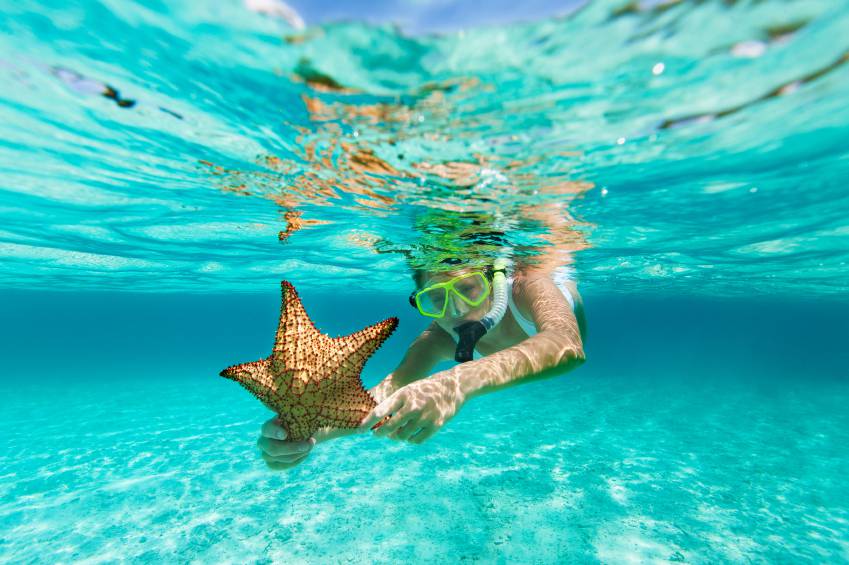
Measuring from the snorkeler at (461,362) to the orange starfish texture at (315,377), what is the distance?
0.14 meters

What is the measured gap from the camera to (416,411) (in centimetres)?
204

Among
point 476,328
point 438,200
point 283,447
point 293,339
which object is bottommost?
point 283,447

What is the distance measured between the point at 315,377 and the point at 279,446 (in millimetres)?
549

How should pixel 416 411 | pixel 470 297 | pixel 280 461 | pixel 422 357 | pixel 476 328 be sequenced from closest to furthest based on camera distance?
pixel 416 411 → pixel 280 461 → pixel 476 328 → pixel 422 357 → pixel 470 297

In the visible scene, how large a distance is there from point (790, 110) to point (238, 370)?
24.1 ft

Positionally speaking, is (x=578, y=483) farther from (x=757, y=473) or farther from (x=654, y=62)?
(x=654, y=62)

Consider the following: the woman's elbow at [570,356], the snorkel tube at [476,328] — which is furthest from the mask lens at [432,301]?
the woman's elbow at [570,356]

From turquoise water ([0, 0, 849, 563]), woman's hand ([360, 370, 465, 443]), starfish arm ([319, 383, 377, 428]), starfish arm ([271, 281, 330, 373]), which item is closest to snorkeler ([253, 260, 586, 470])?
woman's hand ([360, 370, 465, 443])

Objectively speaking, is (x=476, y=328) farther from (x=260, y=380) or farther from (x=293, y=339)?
(x=260, y=380)

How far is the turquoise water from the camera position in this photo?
445 centimetres

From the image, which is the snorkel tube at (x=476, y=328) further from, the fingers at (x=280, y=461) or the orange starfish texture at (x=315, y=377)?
the fingers at (x=280, y=461)

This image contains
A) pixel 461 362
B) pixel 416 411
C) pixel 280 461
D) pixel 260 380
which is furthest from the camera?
pixel 461 362

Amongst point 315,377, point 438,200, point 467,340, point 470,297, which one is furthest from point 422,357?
point 438,200

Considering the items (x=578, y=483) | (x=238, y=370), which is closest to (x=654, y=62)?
(x=238, y=370)
